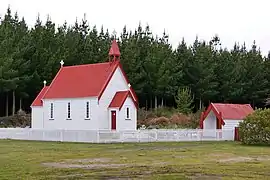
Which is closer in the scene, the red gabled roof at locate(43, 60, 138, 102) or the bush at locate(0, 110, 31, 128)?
the red gabled roof at locate(43, 60, 138, 102)

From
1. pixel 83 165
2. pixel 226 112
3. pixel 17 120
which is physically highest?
pixel 226 112

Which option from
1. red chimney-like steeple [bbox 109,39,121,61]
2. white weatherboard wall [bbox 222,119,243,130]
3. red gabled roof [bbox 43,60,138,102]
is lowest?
white weatherboard wall [bbox 222,119,243,130]

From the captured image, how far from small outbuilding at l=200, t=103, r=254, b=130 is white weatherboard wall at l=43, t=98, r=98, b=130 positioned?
10.4 metres

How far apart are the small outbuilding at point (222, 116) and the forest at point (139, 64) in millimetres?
21276

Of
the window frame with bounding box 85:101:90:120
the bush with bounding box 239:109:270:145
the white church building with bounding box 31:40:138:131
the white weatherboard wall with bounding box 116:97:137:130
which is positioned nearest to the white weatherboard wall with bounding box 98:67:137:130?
the white church building with bounding box 31:40:138:131

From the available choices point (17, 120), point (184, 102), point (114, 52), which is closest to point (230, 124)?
point (114, 52)

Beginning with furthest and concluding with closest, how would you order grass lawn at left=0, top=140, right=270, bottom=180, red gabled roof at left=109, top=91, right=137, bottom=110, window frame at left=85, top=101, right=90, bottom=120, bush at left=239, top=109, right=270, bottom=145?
1. window frame at left=85, top=101, right=90, bottom=120
2. red gabled roof at left=109, top=91, right=137, bottom=110
3. bush at left=239, top=109, right=270, bottom=145
4. grass lawn at left=0, top=140, right=270, bottom=180

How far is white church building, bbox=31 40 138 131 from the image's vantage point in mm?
47031

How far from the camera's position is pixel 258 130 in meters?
38.7

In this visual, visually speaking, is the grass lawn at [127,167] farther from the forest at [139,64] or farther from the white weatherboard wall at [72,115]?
the forest at [139,64]

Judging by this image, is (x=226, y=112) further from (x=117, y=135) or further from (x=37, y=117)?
(x=37, y=117)

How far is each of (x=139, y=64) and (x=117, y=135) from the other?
32975 mm

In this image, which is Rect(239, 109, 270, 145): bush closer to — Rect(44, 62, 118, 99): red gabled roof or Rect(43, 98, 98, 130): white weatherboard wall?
Rect(44, 62, 118, 99): red gabled roof

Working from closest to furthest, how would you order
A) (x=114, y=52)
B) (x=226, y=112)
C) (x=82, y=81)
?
1. (x=114, y=52)
2. (x=226, y=112)
3. (x=82, y=81)
